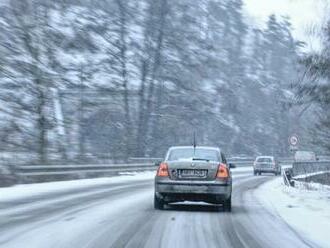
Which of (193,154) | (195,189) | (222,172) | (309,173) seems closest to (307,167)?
(309,173)

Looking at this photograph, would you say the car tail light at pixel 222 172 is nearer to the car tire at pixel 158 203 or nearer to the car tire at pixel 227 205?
the car tire at pixel 227 205

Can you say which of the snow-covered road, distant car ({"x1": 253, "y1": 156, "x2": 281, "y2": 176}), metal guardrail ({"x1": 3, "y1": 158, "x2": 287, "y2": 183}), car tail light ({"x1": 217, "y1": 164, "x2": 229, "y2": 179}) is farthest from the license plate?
distant car ({"x1": 253, "y1": 156, "x2": 281, "y2": 176})

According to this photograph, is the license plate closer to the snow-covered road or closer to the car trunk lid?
the car trunk lid

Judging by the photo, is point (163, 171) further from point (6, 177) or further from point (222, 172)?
point (6, 177)

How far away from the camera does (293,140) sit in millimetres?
44125

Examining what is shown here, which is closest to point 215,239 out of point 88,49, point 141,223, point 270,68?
point 141,223

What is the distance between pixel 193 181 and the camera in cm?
1725

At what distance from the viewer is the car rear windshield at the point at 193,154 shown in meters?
17.7

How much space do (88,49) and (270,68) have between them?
5878cm

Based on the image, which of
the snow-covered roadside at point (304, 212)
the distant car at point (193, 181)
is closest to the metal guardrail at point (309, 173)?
the snow-covered roadside at point (304, 212)

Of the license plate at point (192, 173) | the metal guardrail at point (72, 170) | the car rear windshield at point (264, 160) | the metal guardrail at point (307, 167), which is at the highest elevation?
the car rear windshield at point (264, 160)

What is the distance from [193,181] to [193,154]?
818 mm

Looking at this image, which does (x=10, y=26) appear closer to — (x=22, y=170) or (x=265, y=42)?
(x=22, y=170)

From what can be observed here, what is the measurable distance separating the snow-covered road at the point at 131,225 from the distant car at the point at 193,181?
15.3 inches
